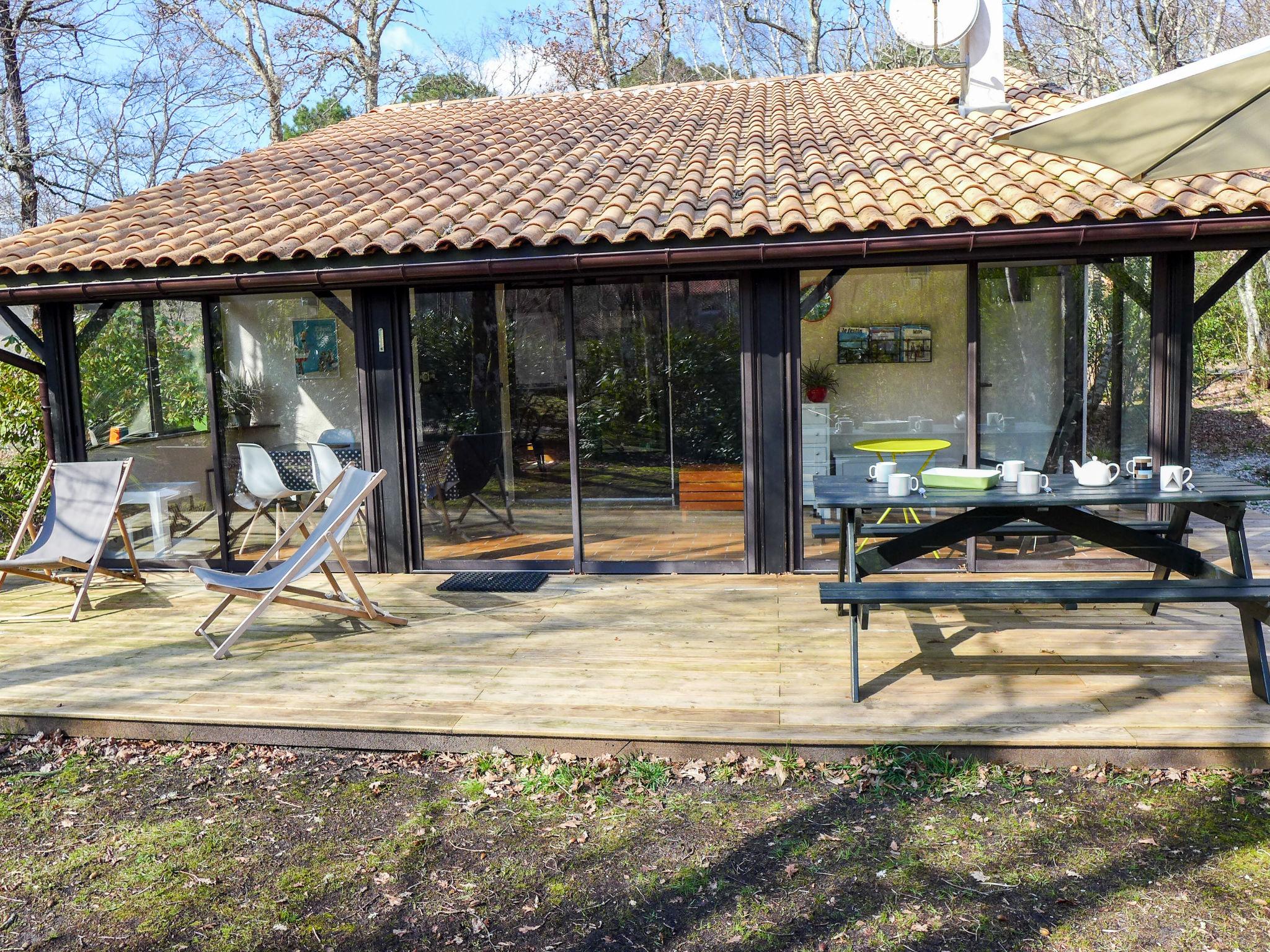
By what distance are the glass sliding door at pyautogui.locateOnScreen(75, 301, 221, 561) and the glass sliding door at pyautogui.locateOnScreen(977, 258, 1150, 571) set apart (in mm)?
5902

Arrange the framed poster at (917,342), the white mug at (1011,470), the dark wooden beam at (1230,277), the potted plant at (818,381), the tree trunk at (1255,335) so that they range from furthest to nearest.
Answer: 1. the tree trunk at (1255,335)
2. the potted plant at (818,381)
3. the framed poster at (917,342)
4. the dark wooden beam at (1230,277)
5. the white mug at (1011,470)

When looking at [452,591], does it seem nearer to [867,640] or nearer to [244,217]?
[867,640]

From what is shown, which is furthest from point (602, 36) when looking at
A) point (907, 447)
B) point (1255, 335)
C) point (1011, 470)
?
point (1011, 470)

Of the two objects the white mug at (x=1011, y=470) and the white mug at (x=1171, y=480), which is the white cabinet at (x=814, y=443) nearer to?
the white mug at (x=1011, y=470)

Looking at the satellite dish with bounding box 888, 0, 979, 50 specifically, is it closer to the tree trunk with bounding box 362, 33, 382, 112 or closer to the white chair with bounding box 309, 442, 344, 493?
the white chair with bounding box 309, 442, 344, 493

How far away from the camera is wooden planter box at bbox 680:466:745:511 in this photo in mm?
7145

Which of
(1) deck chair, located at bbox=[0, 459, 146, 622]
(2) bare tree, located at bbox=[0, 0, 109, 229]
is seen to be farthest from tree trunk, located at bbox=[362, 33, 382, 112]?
(1) deck chair, located at bbox=[0, 459, 146, 622]

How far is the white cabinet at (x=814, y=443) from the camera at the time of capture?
705 centimetres

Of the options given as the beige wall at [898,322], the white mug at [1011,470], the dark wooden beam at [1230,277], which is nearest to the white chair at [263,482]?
the beige wall at [898,322]

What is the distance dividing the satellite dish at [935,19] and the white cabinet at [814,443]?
3533 mm

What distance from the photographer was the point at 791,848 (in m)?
3.43

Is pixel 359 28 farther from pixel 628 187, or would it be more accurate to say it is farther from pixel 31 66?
pixel 628 187

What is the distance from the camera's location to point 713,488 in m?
7.20

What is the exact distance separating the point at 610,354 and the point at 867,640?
2.90 metres
